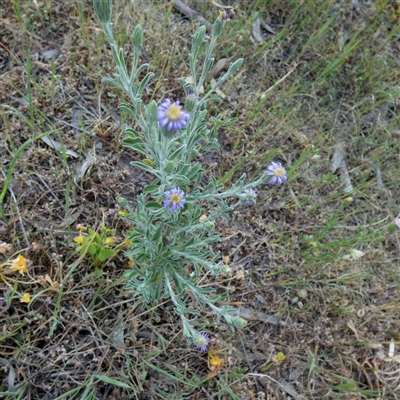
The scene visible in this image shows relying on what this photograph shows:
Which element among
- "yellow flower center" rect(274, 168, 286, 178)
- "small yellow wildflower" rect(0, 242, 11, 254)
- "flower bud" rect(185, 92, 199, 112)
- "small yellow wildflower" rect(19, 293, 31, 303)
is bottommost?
"small yellow wildflower" rect(19, 293, 31, 303)

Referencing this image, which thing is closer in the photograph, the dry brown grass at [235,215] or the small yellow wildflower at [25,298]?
the small yellow wildflower at [25,298]

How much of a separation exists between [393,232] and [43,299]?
201 cm

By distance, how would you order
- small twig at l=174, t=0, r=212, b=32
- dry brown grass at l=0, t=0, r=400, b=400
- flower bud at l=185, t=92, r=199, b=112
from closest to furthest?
flower bud at l=185, t=92, r=199, b=112 → dry brown grass at l=0, t=0, r=400, b=400 → small twig at l=174, t=0, r=212, b=32

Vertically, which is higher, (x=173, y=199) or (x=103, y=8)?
(x=103, y=8)

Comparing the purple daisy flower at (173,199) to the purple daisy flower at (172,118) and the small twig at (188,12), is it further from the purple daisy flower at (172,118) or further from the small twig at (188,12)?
the small twig at (188,12)

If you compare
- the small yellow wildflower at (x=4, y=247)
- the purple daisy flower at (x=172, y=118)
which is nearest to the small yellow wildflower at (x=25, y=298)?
the small yellow wildflower at (x=4, y=247)

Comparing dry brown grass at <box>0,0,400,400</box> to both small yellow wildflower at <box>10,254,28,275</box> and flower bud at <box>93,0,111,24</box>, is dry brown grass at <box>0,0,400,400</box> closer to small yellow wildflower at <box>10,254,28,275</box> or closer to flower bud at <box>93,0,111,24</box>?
small yellow wildflower at <box>10,254,28,275</box>

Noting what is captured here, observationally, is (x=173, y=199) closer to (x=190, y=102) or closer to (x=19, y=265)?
(x=190, y=102)

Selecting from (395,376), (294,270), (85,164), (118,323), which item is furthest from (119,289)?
(395,376)

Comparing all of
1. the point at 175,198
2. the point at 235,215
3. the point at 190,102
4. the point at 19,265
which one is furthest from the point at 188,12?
the point at 19,265

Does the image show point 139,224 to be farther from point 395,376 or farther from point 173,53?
point 395,376

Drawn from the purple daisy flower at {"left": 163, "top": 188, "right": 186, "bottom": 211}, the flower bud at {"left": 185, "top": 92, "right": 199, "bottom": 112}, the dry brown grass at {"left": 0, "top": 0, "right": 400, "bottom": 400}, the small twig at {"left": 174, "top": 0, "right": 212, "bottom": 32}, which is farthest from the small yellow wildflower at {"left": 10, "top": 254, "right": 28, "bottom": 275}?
the small twig at {"left": 174, "top": 0, "right": 212, "bottom": 32}

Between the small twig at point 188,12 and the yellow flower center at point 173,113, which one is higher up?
the yellow flower center at point 173,113

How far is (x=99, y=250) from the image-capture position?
200 cm
